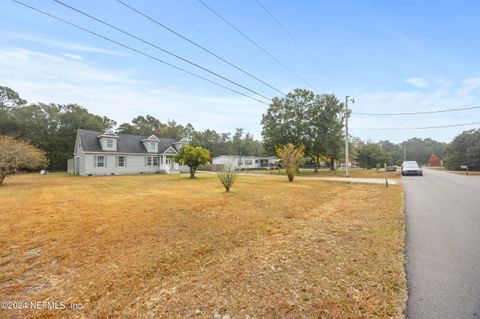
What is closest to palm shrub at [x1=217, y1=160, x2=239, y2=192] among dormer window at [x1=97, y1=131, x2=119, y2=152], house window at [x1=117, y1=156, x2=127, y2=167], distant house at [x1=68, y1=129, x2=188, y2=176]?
distant house at [x1=68, y1=129, x2=188, y2=176]

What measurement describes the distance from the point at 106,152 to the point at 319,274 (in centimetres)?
2784

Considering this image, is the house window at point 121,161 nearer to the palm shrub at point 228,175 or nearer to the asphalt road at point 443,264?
the palm shrub at point 228,175

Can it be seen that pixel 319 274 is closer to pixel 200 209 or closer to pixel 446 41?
pixel 200 209

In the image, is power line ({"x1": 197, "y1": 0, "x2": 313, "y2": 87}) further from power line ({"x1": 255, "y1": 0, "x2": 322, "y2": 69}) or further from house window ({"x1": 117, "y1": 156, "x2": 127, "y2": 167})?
house window ({"x1": 117, "y1": 156, "x2": 127, "y2": 167})

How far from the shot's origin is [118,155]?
2691cm

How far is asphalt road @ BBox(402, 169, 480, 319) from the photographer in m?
2.52

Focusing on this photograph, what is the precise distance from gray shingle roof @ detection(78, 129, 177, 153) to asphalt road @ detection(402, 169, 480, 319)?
2830 cm

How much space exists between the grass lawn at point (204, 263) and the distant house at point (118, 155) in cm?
2014

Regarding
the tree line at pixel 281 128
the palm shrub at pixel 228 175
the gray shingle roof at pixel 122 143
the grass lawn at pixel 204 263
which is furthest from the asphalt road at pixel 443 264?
the gray shingle roof at pixel 122 143

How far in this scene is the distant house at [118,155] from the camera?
24.9 meters

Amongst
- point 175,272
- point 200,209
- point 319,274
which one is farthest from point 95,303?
point 200,209

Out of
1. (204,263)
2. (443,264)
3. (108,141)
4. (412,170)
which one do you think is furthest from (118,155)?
(412,170)

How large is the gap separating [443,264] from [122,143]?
1214 inches

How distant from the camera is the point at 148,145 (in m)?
30.0
